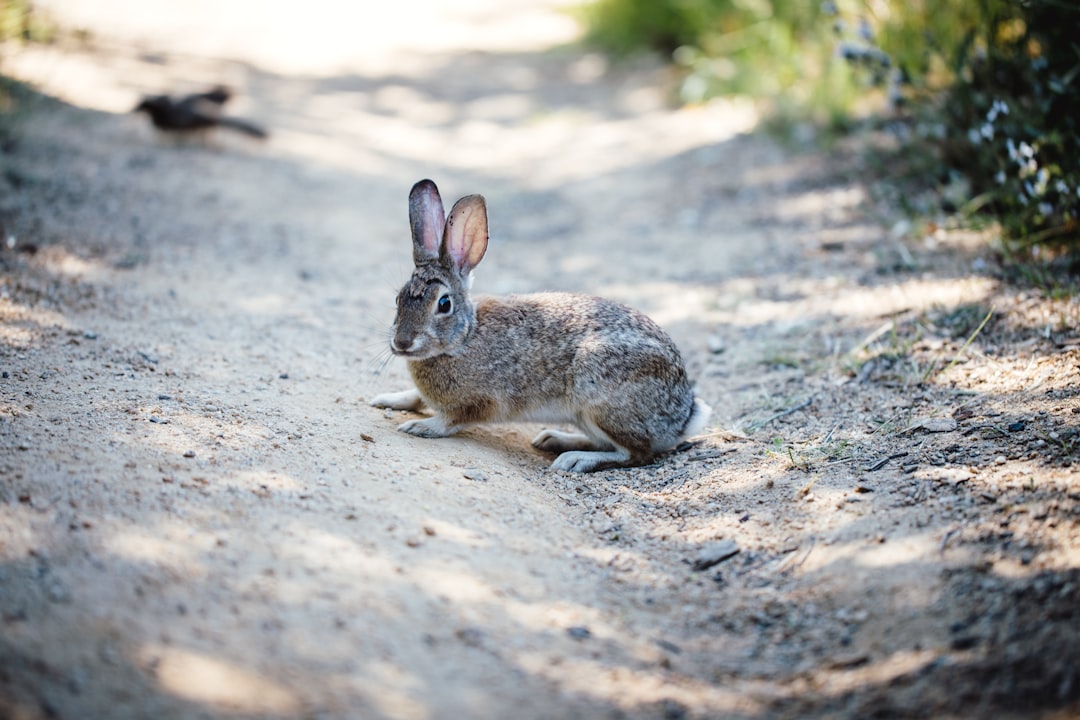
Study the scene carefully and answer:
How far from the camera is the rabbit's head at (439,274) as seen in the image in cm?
452

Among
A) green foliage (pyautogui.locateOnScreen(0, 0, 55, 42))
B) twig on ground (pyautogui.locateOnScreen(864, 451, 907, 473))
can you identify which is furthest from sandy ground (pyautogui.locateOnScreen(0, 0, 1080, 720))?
green foliage (pyautogui.locateOnScreen(0, 0, 55, 42))

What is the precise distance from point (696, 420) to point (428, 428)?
4.85 ft

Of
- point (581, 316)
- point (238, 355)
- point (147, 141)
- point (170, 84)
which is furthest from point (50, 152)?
point (581, 316)

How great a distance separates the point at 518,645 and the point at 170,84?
1003 cm

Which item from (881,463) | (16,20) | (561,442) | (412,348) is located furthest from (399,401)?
(16,20)

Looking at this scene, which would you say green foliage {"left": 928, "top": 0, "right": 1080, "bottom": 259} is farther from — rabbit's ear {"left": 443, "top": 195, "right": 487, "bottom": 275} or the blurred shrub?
rabbit's ear {"left": 443, "top": 195, "right": 487, "bottom": 275}

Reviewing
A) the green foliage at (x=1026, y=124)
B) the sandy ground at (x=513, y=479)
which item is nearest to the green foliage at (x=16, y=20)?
the sandy ground at (x=513, y=479)

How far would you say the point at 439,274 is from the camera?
4.71m

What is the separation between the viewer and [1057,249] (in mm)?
5688

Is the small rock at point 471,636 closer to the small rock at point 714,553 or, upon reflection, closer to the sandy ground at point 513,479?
the sandy ground at point 513,479

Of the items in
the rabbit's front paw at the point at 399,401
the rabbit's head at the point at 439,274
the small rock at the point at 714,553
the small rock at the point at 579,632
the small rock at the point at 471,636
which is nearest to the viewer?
the small rock at the point at 471,636

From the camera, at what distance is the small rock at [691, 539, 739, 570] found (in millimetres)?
3566

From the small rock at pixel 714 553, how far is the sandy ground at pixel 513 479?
0.02m

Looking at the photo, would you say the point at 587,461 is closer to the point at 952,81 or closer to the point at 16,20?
the point at 952,81
